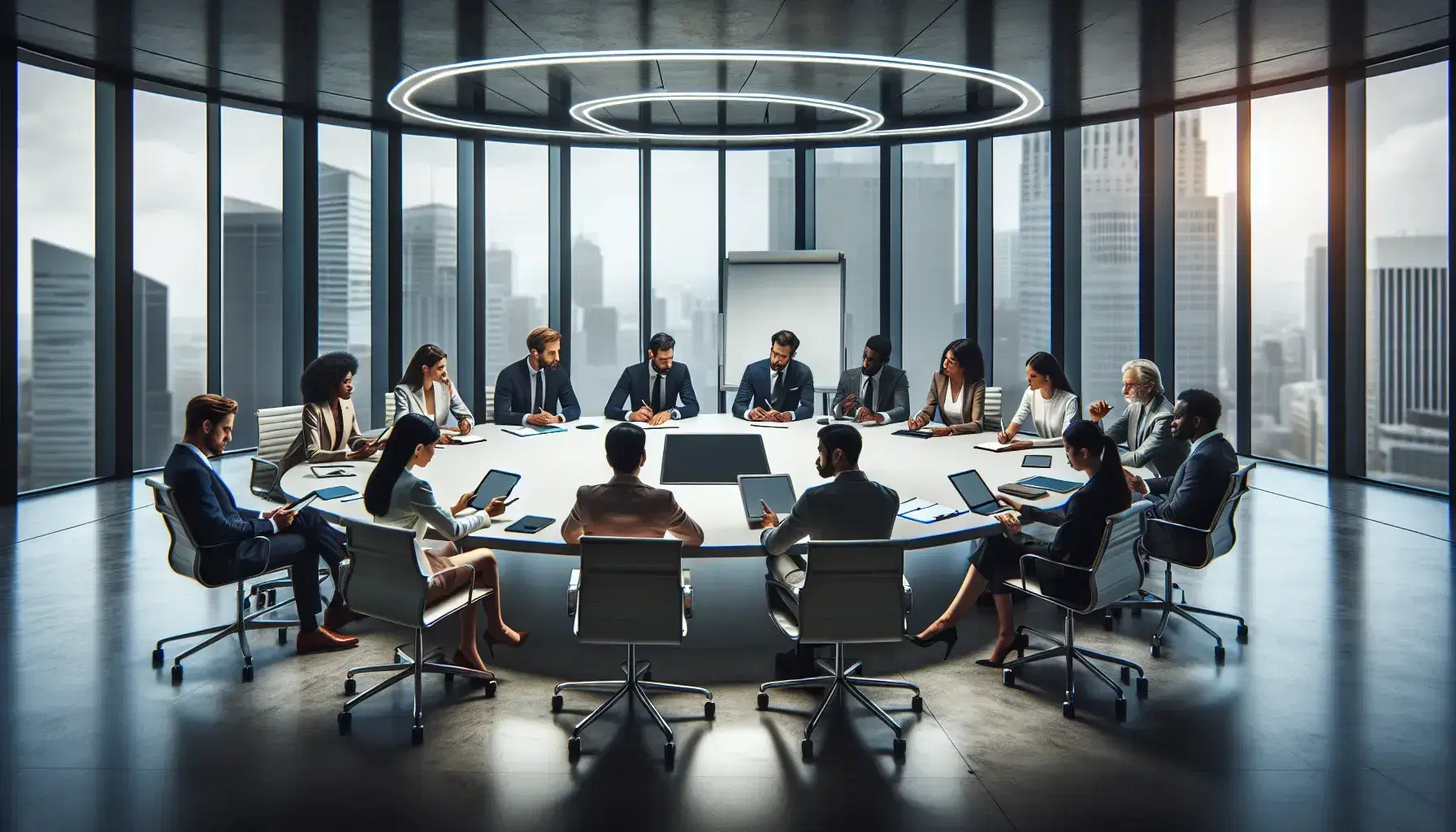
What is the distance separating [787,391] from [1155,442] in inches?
116

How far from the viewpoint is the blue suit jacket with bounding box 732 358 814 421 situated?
7.62 m

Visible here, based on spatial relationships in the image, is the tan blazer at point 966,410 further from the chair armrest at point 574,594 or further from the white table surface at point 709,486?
the chair armrest at point 574,594

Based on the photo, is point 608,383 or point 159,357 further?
point 608,383

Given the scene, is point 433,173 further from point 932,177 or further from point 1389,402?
point 1389,402

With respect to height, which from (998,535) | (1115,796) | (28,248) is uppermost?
(28,248)

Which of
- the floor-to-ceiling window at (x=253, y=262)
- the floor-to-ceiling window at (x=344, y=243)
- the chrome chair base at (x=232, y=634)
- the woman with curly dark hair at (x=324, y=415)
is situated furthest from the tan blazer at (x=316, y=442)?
the floor-to-ceiling window at (x=344, y=243)

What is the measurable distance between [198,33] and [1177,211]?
8.81 m

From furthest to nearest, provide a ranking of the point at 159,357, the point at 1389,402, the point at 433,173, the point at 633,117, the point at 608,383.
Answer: the point at 608,383 → the point at 433,173 → the point at 633,117 → the point at 159,357 → the point at 1389,402

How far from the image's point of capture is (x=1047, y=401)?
21.2 feet

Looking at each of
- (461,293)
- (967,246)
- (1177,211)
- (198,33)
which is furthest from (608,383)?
(1177,211)

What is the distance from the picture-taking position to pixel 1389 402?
27.4 feet

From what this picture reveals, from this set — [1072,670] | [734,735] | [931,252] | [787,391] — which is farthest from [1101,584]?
[931,252]

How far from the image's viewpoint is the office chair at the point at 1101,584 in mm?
3705

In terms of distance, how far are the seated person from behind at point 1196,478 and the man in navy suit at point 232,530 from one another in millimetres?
3622
